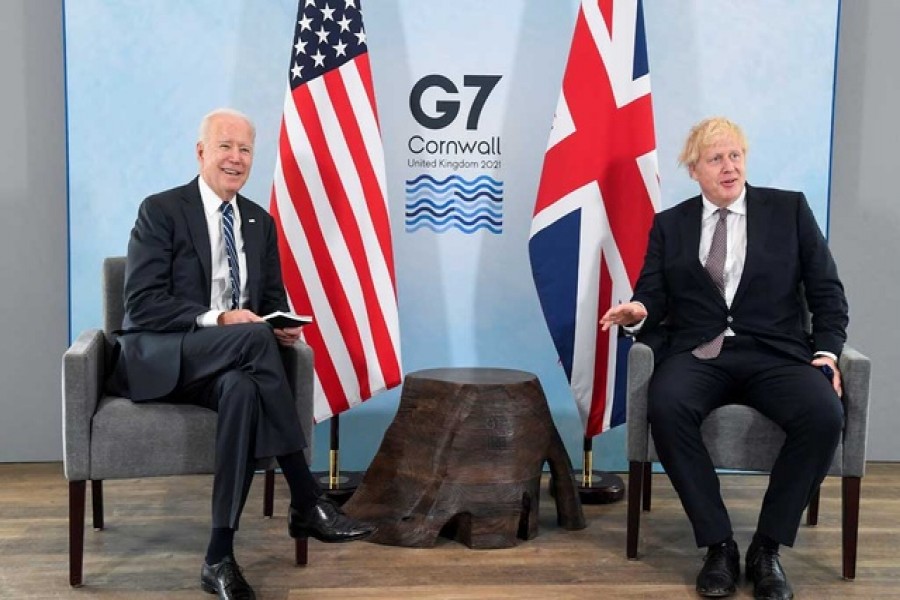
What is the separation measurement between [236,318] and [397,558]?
89cm

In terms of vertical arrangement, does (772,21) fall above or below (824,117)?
above

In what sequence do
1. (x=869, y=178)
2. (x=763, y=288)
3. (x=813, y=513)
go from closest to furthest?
(x=763, y=288), (x=813, y=513), (x=869, y=178)

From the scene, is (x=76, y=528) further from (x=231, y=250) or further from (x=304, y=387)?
(x=231, y=250)

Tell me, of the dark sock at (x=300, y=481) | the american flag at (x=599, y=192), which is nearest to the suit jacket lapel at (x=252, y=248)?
the dark sock at (x=300, y=481)

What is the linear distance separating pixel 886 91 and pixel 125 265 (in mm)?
3127

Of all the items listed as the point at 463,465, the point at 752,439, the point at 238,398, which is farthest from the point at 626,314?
the point at 238,398

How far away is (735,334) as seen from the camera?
3.25 meters

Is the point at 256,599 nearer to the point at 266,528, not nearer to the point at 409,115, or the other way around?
the point at 266,528

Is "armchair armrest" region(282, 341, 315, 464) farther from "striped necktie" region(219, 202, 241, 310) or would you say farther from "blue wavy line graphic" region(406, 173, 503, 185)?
"blue wavy line graphic" region(406, 173, 503, 185)

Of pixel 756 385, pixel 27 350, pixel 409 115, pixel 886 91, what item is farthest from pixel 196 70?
pixel 886 91

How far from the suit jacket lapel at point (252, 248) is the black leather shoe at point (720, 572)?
1.59 meters

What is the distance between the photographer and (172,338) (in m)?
2.99

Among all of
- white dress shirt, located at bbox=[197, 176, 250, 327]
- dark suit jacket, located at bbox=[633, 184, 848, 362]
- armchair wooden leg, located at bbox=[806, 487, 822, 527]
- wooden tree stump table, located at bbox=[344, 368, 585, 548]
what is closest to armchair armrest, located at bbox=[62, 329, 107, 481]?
white dress shirt, located at bbox=[197, 176, 250, 327]

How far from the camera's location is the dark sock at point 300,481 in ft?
9.78
